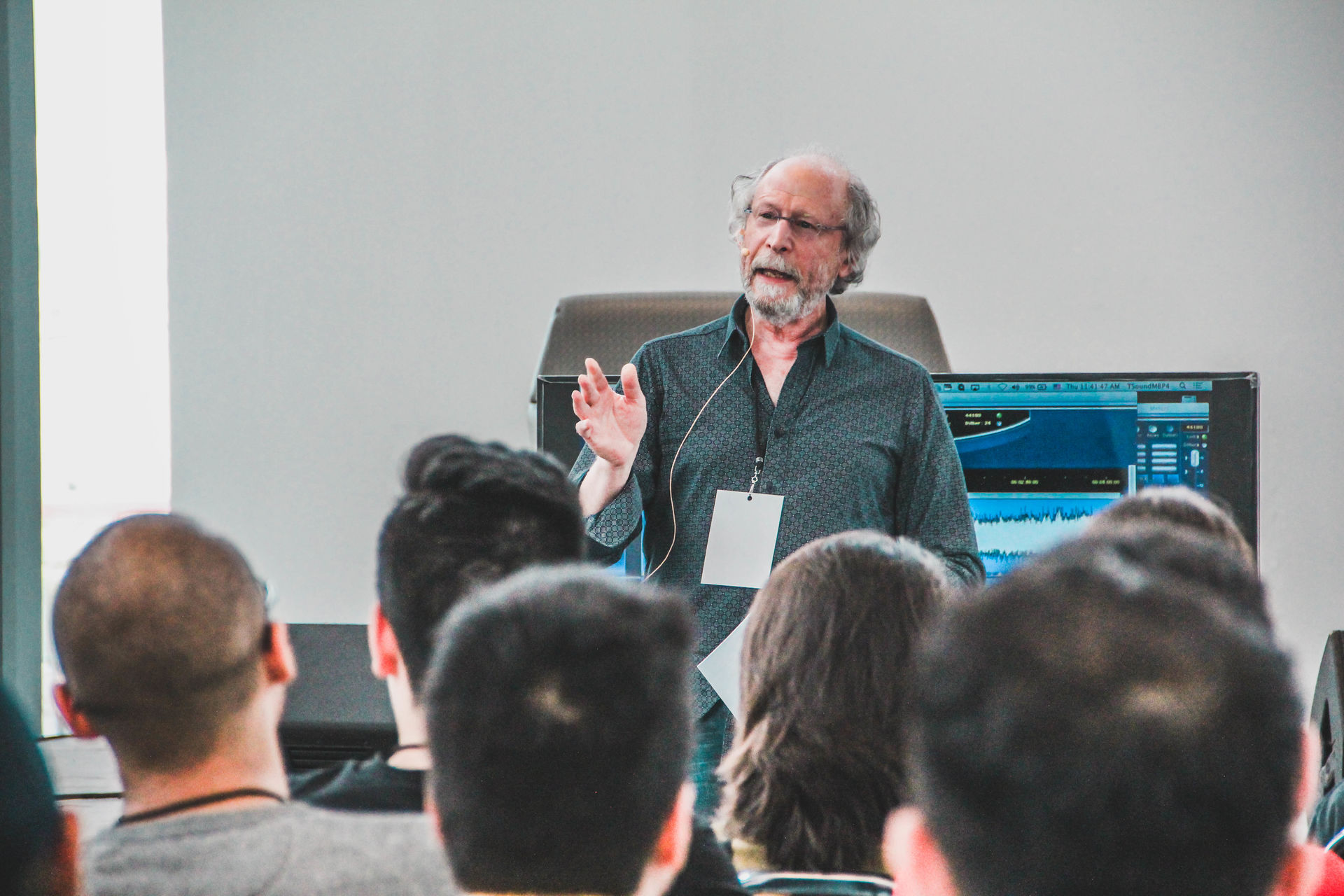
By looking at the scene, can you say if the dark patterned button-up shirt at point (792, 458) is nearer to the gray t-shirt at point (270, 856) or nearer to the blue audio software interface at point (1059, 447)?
the blue audio software interface at point (1059, 447)

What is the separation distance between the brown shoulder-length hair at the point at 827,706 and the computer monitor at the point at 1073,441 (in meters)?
1.08

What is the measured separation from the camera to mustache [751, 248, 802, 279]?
6.70 ft

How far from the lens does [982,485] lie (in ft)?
7.13

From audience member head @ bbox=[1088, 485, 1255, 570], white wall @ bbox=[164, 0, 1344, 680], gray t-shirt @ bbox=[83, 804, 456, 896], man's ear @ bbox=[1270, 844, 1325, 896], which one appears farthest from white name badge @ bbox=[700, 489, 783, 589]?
white wall @ bbox=[164, 0, 1344, 680]

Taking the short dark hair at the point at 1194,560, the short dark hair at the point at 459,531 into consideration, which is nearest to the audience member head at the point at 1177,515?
→ the short dark hair at the point at 1194,560

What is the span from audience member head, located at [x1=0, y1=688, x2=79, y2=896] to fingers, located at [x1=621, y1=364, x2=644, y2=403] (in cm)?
114

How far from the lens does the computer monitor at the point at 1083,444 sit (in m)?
2.10

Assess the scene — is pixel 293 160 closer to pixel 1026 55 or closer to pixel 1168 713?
pixel 1026 55

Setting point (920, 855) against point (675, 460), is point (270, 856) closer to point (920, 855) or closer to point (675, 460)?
point (920, 855)

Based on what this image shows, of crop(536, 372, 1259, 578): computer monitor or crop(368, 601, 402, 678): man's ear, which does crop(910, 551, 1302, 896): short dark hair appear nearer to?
crop(368, 601, 402, 678): man's ear

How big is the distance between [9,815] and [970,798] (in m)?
0.55

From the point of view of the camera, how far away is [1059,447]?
7.00 ft

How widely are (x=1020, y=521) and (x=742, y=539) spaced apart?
56 cm

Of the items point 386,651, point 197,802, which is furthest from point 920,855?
point 386,651
